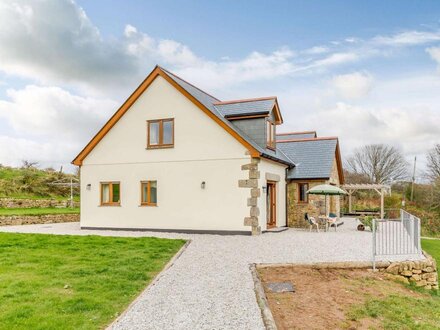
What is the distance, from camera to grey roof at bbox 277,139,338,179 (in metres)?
21.2

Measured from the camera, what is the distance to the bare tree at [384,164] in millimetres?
50938

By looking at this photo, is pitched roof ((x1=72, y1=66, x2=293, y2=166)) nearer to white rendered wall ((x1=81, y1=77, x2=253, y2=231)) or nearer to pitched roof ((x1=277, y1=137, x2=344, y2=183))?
white rendered wall ((x1=81, y1=77, x2=253, y2=231))

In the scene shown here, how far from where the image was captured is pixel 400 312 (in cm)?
787

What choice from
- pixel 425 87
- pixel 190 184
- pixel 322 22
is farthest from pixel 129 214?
pixel 425 87

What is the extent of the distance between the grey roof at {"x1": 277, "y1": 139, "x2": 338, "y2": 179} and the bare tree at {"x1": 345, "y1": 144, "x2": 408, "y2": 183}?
31.5 meters

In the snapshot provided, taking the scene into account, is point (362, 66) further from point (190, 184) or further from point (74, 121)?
point (74, 121)

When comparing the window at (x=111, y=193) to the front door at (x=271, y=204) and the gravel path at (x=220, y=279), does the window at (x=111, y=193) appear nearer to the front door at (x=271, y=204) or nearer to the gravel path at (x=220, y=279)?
the gravel path at (x=220, y=279)

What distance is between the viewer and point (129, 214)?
19.1m

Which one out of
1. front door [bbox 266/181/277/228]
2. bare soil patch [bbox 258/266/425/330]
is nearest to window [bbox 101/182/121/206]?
front door [bbox 266/181/277/228]

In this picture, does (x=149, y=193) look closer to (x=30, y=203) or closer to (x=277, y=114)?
(x=277, y=114)

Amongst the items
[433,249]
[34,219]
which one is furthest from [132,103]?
[433,249]

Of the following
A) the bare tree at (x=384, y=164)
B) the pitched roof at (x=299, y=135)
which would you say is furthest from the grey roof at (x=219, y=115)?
the bare tree at (x=384, y=164)

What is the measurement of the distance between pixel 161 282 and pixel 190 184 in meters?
9.35

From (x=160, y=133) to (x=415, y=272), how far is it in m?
12.8
